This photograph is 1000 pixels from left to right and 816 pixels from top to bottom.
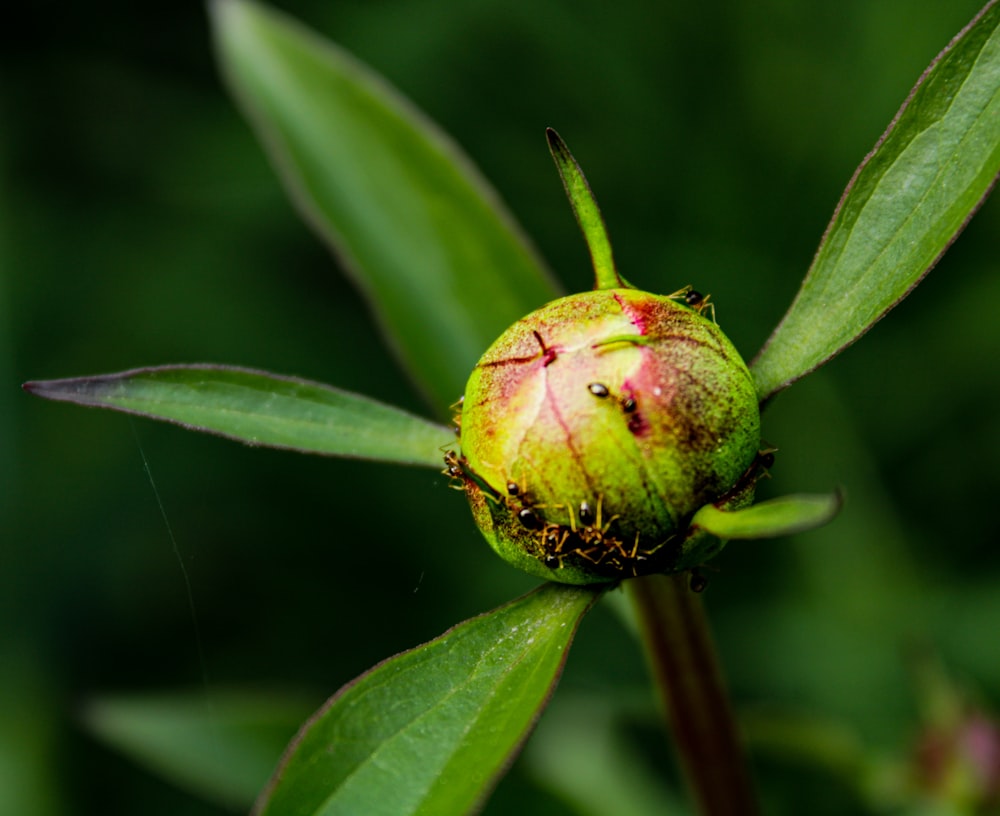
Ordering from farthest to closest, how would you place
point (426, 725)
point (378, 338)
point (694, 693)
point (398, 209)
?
point (378, 338)
point (398, 209)
point (694, 693)
point (426, 725)

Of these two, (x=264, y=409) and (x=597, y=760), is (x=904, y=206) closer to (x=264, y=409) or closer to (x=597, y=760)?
(x=264, y=409)

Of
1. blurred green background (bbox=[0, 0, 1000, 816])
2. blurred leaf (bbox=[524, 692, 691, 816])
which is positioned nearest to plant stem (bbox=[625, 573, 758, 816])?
blurred leaf (bbox=[524, 692, 691, 816])

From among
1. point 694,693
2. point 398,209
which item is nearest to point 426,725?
point 694,693

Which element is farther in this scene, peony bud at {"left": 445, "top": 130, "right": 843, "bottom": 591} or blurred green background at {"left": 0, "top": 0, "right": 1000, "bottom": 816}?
blurred green background at {"left": 0, "top": 0, "right": 1000, "bottom": 816}

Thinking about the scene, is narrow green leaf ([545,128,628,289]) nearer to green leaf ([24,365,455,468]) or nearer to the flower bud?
the flower bud

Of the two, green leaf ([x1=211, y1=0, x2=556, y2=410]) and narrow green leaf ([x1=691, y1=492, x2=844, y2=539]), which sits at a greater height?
green leaf ([x1=211, y1=0, x2=556, y2=410])

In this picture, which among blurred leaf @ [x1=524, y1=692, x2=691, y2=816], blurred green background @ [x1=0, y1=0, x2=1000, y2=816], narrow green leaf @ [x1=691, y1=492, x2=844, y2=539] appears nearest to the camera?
narrow green leaf @ [x1=691, y1=492, x2=844, y2=539]
